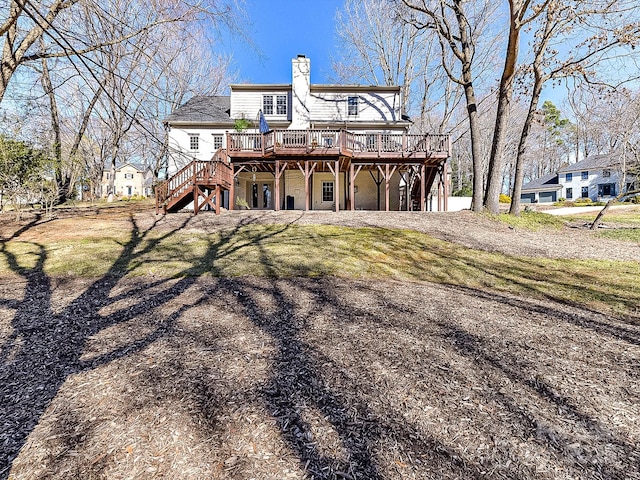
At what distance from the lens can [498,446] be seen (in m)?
2.07

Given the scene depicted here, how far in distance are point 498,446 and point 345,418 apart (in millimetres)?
1018

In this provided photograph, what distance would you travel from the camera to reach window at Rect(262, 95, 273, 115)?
19875 millimetres

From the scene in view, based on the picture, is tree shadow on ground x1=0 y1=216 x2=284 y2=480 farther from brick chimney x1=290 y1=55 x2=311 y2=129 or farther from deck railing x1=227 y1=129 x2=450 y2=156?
Answer: brick chimney x1=290 y1=55 x2=311 y2=129

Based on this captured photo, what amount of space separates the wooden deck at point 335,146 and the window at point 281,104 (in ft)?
19.2

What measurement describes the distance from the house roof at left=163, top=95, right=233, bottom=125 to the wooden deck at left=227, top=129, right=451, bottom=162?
561cm

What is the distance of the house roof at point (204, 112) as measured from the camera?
1928 centimetres

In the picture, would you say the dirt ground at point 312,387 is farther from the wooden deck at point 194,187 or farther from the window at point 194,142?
the window at point 194,142

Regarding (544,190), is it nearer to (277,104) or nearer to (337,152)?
(277,104)

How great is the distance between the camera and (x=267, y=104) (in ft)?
65.4

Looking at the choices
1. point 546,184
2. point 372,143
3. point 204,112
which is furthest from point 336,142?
point 546,184

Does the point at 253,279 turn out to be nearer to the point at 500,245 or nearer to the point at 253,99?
the point at 500,245

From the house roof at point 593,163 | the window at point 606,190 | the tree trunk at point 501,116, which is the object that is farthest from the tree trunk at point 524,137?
the window at point 606,190

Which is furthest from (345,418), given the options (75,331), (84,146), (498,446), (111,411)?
(84,146)

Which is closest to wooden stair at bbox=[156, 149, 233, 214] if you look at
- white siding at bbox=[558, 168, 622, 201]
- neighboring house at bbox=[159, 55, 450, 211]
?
neighboring house at bbox=[159, 55, 450, 211]
